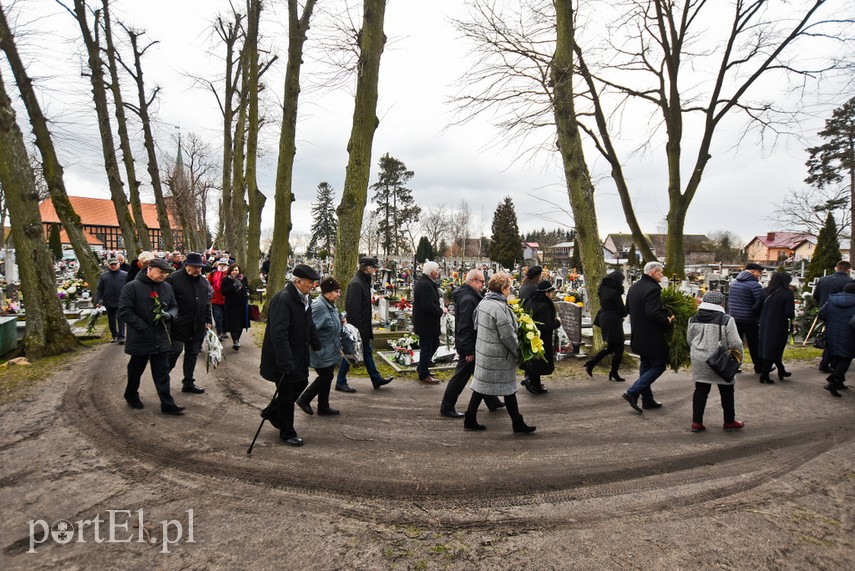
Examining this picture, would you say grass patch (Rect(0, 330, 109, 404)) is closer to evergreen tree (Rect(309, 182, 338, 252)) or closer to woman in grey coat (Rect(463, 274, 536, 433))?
woman in grey coat (Rect(463, 274, 536, 433))

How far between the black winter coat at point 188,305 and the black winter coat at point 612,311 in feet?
20.0

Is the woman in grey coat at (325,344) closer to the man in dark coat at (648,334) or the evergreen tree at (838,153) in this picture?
the man in dark coat at (648,334)

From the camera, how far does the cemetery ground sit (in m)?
3.01

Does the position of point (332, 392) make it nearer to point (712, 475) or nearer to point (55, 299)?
point (712, 475)

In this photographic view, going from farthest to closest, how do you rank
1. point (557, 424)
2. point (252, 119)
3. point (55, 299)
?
1. point (252, 119)
2. point (55, 299)
3. point (557, 424)

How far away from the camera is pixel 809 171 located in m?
27.5

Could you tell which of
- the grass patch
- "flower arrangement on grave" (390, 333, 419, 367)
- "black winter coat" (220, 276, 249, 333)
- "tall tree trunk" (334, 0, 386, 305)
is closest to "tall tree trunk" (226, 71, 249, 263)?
"black winter coat" (220, 276, 249, 333)

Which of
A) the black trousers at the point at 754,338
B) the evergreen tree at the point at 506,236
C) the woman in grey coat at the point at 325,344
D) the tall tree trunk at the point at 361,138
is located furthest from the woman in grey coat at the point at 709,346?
the evergreen tree at the point at 506,236

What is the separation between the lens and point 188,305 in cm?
616

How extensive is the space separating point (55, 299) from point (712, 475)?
1079 cm

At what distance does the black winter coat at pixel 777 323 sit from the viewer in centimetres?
753

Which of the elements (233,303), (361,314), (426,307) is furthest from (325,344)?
(233,303)

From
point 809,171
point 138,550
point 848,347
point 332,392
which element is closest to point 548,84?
point 848,347

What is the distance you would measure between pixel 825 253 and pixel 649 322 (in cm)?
2239
